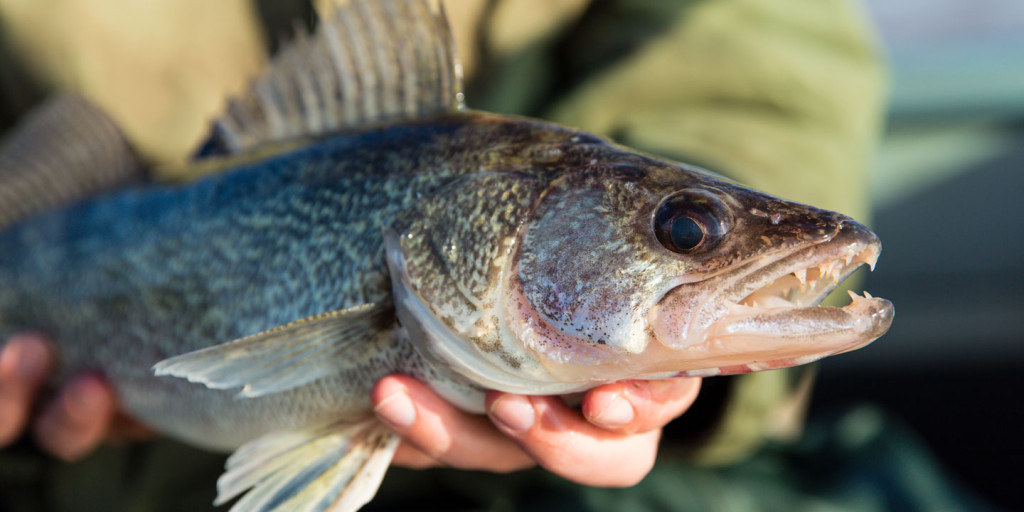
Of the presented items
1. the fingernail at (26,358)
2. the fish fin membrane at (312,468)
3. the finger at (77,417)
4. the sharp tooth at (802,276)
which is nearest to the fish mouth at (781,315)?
the sharp tooth at (802,276)

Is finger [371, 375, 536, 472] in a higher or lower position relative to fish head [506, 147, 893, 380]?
lower

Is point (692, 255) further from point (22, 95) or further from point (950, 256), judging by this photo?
point (950, 256)

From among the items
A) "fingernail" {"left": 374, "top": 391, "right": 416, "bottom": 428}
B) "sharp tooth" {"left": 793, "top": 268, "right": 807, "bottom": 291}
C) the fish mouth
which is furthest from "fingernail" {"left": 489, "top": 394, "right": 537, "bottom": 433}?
"sharp tooth" {"left": 793, "top": 268, "right": 807, "bottom": 291}

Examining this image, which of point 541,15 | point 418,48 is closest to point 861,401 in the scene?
point 541,15

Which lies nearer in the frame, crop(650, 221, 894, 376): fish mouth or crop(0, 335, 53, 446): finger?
crop(650, 221, 894, 376): fish mouth

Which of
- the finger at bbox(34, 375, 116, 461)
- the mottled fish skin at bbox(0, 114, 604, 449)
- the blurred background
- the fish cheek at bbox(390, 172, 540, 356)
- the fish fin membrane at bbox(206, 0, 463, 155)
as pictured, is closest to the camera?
the fish cheek at bbox(390, 172, 540, 356)

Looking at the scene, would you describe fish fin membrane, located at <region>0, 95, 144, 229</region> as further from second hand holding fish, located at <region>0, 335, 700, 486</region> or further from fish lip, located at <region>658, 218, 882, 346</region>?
fish lip, located at <region>658, 218, 882, 346</region>
